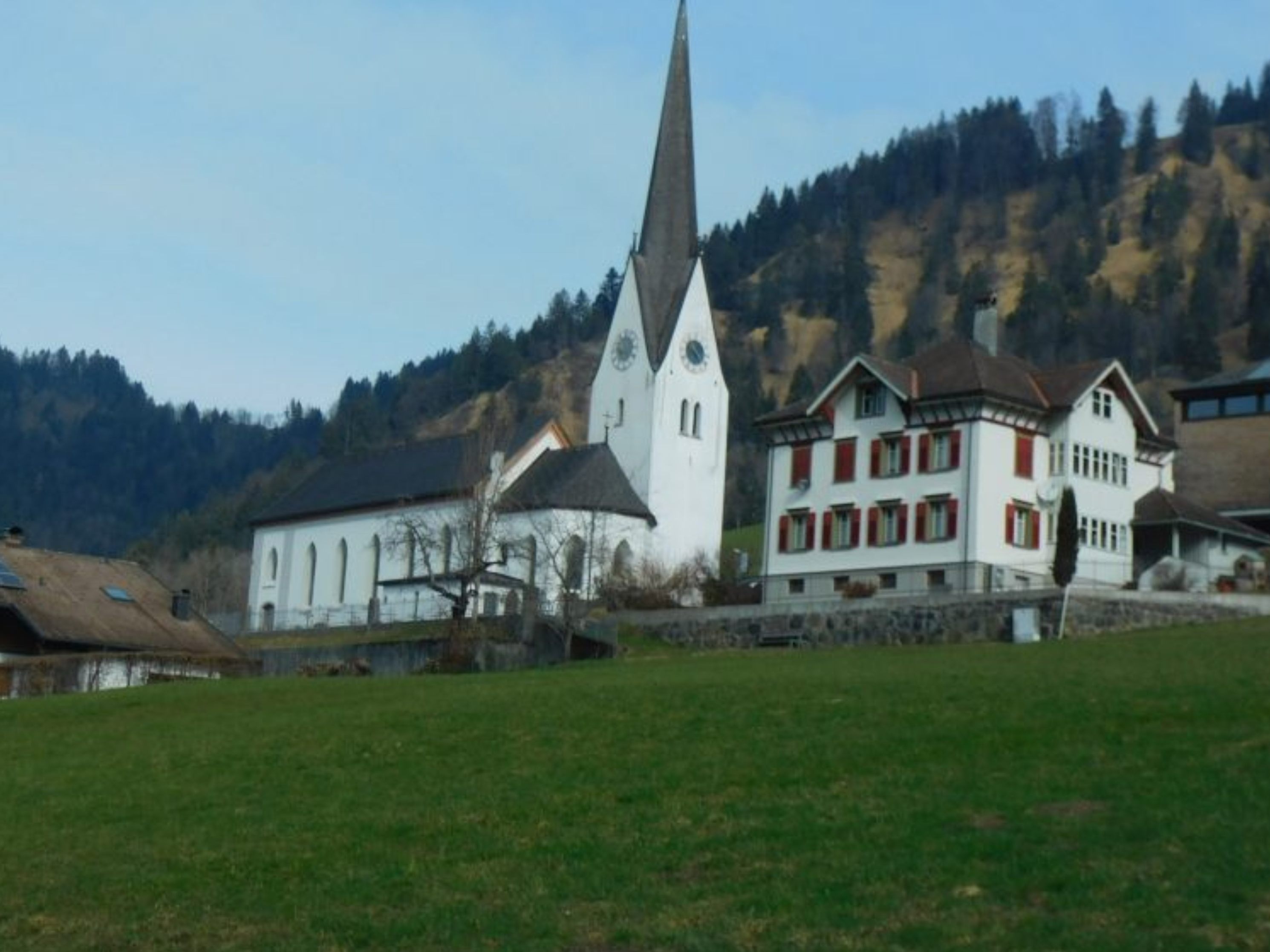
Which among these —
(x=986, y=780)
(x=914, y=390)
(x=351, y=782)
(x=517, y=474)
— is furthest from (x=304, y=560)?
(x=986, y=780)

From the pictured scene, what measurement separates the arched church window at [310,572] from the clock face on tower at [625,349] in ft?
62.7

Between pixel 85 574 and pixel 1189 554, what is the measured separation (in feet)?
122

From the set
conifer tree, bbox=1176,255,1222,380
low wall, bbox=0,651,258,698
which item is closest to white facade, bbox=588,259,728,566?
low wall, bbox=0,651,258,698

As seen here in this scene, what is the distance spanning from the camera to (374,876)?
2388 cm

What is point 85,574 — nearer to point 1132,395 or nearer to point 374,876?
point 1132,395

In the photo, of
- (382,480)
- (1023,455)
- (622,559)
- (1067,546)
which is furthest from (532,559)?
(1067,546)

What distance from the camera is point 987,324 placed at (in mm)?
76938

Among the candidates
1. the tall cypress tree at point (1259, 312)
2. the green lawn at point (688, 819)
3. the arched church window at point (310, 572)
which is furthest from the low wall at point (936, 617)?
the tall cypress tree at point (1259, 312)

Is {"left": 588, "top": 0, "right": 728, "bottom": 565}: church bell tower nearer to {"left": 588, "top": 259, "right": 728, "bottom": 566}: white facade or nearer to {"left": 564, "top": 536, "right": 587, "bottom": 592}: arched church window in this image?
{"left": 588, "top": 259, "right": 728, "bottom": 566}: white facade

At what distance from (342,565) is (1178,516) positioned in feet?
156

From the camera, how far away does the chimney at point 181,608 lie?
67.1m

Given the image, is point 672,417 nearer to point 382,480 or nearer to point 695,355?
point 695,355

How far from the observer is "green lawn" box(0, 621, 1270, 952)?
65.2 feet

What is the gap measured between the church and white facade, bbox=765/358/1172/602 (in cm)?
1472
